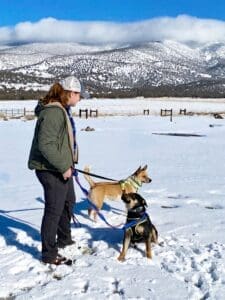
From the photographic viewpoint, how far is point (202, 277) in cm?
501

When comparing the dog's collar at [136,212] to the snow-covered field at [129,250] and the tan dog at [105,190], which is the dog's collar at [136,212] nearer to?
the snow-covered field at [129,250]

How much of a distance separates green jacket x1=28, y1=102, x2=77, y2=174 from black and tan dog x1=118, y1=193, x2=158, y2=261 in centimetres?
117

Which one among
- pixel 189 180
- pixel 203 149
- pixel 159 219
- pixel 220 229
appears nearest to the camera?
pixel 220 229

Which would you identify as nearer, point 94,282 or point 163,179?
point 94,282

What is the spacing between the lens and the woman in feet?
16.4

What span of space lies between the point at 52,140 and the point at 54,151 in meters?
0.12

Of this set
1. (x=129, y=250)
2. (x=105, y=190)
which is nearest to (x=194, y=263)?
(x=129, y=250)

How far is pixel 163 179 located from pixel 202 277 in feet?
23.2

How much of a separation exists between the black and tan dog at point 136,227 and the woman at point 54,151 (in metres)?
0.82

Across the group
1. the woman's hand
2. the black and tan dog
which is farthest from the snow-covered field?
the woman's hand

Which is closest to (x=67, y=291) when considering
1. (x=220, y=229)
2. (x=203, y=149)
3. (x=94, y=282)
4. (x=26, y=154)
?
(x=94, y=282)

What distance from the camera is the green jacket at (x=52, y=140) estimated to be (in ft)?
16.3

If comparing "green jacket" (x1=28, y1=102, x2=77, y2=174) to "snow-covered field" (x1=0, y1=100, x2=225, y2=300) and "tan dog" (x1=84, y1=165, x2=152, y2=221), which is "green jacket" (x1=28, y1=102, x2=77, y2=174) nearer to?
"snow-covered field" (x1=0, y1=100, x2=225, y2=300)

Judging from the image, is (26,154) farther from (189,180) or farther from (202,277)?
(202,277)
